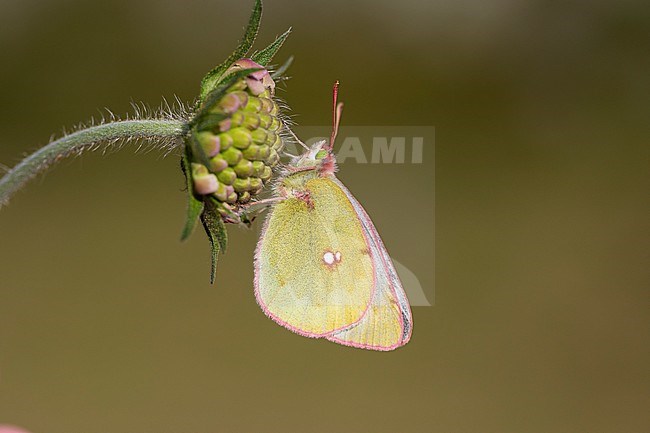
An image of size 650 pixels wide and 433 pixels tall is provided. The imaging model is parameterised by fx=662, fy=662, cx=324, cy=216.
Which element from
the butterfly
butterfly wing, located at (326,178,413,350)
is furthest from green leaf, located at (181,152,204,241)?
butterfly wing, located at (326,178,413,350)

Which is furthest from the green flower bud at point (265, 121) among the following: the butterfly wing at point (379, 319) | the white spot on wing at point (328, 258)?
the white spot on wing at point (328, 258)

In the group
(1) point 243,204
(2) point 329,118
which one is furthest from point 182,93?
(1) point 243,204

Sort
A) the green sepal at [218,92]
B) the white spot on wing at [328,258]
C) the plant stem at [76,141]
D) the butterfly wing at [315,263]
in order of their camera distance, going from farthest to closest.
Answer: the white spot on wing at [328,258] → the butterfly wing at [315,263] → the green sepal at [218,92] → the plant stem at [76,141]

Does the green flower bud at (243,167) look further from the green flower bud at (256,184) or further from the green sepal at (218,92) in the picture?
the green sepal at (218,92)

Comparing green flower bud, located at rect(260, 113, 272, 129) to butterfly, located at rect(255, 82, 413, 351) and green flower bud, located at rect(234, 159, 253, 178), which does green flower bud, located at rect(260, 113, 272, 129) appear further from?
butterfly, located at rect(255, 82, 413, 351)

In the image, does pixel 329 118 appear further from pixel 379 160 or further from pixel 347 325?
pixel 347 325

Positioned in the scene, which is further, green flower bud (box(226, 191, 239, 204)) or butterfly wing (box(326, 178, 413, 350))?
butterfly wing (box(326, 178, 413, 350))
